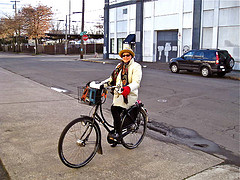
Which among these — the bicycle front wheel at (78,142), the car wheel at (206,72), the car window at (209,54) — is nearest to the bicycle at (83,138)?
the bicycle front wheel at (78,142)

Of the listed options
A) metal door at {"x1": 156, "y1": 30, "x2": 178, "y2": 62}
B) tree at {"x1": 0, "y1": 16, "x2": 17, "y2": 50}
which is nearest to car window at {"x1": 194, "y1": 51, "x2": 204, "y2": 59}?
metal door at {"x1": 156, "y1": 30, "x2": 178, "y2": 62}

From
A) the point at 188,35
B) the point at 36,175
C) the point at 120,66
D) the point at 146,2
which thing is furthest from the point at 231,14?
the point at 36,175

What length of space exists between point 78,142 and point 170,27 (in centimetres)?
2470

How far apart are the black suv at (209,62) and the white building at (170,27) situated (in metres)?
4.51

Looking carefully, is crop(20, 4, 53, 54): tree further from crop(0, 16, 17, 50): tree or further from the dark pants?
the dark pants

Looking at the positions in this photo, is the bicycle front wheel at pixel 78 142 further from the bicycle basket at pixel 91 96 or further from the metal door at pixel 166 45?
the metal door at pixel 166 45

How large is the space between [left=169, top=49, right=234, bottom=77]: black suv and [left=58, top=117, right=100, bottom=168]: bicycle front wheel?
14.6m

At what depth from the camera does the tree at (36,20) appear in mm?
53812

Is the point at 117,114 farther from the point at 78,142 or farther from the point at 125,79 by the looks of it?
the point at 78,142

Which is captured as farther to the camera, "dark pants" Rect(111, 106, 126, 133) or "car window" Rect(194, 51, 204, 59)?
"car window" Rect(194, 51, 204, 59)

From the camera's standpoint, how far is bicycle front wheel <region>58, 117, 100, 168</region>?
3.94 metres

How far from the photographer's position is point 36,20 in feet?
178

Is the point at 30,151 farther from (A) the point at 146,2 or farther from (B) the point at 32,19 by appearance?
(B) the point at 32,19

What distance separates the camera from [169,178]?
3.95 meters
